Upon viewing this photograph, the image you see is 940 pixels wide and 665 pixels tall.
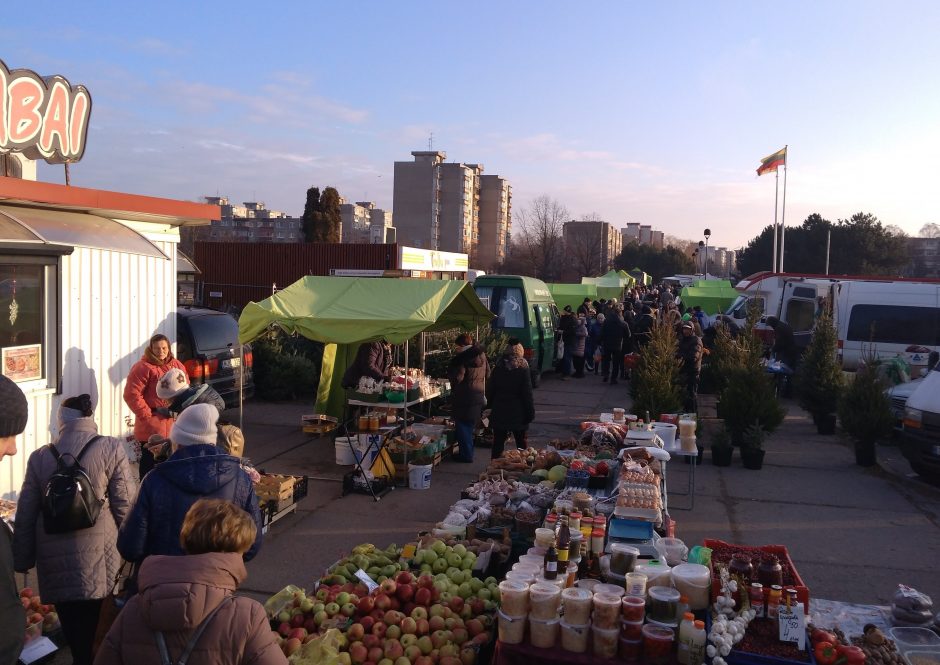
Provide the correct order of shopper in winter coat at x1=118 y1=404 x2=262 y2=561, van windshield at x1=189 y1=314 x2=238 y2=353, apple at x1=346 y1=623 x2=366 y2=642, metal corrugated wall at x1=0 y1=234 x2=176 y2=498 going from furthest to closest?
1. van windshield at x1=189 y1=314 x2=238 y2=353
2. metal corrugated wall at x1=0 y1=234 x2=176 y2=498
3. apple at x1=346 y1=623 x2=366 y2=642
4. shopper in winter coat at x1=118 y1=404 x2=262 y2=561

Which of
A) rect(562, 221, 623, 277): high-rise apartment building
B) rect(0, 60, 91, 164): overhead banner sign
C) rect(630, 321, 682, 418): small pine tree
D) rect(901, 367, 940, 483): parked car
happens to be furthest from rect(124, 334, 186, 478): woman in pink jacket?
rect(562, 221, 623, 277): high-rise apartment building

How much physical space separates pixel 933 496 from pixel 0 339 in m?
10.7

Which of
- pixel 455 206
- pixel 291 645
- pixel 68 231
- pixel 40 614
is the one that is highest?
pixel 455 206

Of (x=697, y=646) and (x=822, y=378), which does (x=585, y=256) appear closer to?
(x=822, y=378)

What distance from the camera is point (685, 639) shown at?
12.8 ft

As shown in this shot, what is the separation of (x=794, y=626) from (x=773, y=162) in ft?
106

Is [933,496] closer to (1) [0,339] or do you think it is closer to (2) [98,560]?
(2) [98,560]

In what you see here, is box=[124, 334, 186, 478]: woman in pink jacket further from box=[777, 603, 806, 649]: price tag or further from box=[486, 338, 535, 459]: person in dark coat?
box=[777, 603, 806, 649]: price tag

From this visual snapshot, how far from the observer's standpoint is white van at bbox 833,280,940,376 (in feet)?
51.6

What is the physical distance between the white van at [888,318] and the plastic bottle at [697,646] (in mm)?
13457

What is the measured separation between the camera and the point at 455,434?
34.9 feet

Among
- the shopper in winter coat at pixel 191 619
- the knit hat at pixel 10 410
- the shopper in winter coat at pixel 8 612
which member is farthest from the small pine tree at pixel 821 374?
the shopper in winter coat at pixel 8 612

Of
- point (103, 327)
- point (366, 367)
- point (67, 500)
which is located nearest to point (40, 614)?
point (67, 500)

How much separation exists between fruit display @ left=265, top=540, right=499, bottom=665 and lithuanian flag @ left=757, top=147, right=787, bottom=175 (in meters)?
31.7
